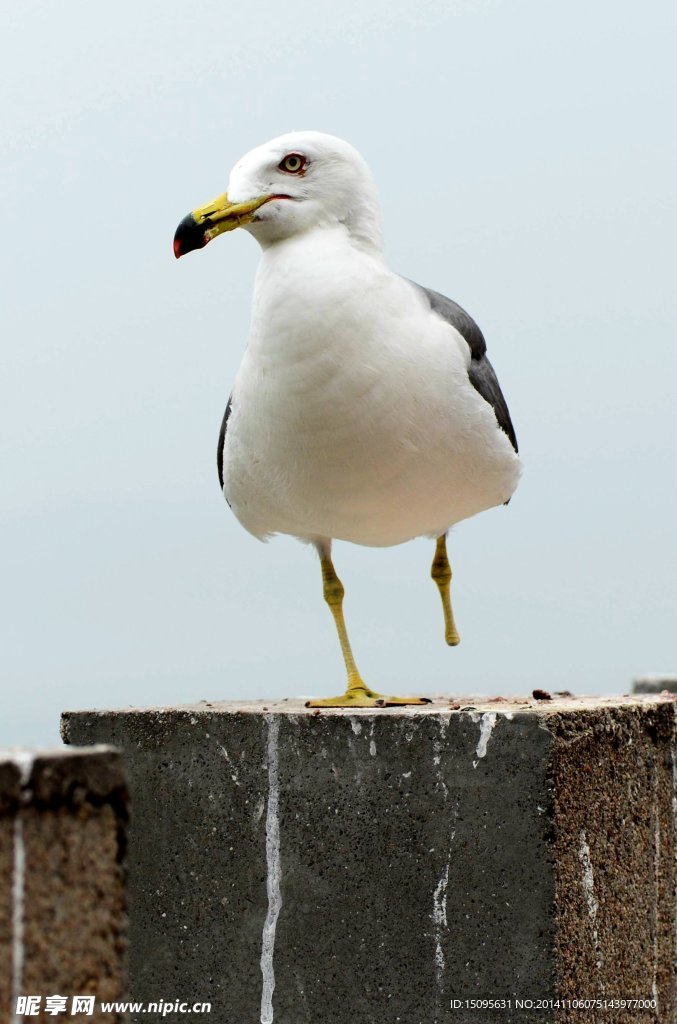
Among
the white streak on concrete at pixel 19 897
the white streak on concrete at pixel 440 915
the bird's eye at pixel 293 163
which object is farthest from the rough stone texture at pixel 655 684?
the white streak on concrete at pixel 19 897

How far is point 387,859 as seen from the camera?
195 inches

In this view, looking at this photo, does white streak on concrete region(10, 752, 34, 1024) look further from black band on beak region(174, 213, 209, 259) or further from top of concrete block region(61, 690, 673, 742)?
black band on beak region(174, 213, 209, 259)

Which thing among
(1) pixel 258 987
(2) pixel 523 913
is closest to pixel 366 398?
(2) pixel 523 913

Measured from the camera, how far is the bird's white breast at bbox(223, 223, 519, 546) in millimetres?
4926

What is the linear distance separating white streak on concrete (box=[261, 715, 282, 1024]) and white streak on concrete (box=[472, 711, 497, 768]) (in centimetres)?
78

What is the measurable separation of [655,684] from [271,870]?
210 inches

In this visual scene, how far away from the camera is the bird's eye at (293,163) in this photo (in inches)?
199

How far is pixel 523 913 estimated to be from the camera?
477 centimetres

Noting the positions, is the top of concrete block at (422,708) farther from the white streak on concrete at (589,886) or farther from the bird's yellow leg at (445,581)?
the white streak on concrete at (589,886)

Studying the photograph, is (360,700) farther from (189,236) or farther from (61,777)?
(61,777)

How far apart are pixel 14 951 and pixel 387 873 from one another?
9.13 ft

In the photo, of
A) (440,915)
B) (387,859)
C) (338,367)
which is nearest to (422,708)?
(387,859)

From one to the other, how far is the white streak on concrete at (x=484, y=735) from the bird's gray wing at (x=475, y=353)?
133 centimetres

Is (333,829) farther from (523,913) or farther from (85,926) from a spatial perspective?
(85,926)
